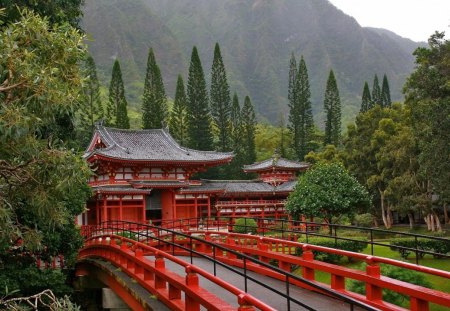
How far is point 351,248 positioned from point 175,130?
118 feet

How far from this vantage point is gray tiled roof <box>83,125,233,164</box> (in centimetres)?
3160

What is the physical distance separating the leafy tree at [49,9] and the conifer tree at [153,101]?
36838 mm

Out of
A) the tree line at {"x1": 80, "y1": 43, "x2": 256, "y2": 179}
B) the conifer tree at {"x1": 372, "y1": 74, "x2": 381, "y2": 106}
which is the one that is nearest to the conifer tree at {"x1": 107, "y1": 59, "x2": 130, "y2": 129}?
the tree line at {"x1": 80, "y1": 43, "x2": 256, "y2": 179}

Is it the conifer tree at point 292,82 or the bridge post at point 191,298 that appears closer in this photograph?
the bridge post at point 191,298

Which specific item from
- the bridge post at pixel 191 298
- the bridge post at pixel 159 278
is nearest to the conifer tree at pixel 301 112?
the bridge post at pixel 159 278

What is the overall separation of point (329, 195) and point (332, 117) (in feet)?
119

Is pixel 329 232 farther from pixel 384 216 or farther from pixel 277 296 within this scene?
pixel 277 296

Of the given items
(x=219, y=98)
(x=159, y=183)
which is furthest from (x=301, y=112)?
(x=159, y=183)

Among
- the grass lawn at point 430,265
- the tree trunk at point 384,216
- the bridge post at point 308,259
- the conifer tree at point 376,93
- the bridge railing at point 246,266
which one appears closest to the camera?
the bridge railing at point 246,266

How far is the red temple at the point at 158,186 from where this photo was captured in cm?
3041

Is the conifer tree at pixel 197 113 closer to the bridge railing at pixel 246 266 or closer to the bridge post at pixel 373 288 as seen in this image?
the bridge railing at pixel 246 266

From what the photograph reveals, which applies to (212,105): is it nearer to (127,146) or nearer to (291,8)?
(127,146)

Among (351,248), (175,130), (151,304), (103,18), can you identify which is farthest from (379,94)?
(103,18)

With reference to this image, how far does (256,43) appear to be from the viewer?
150m
